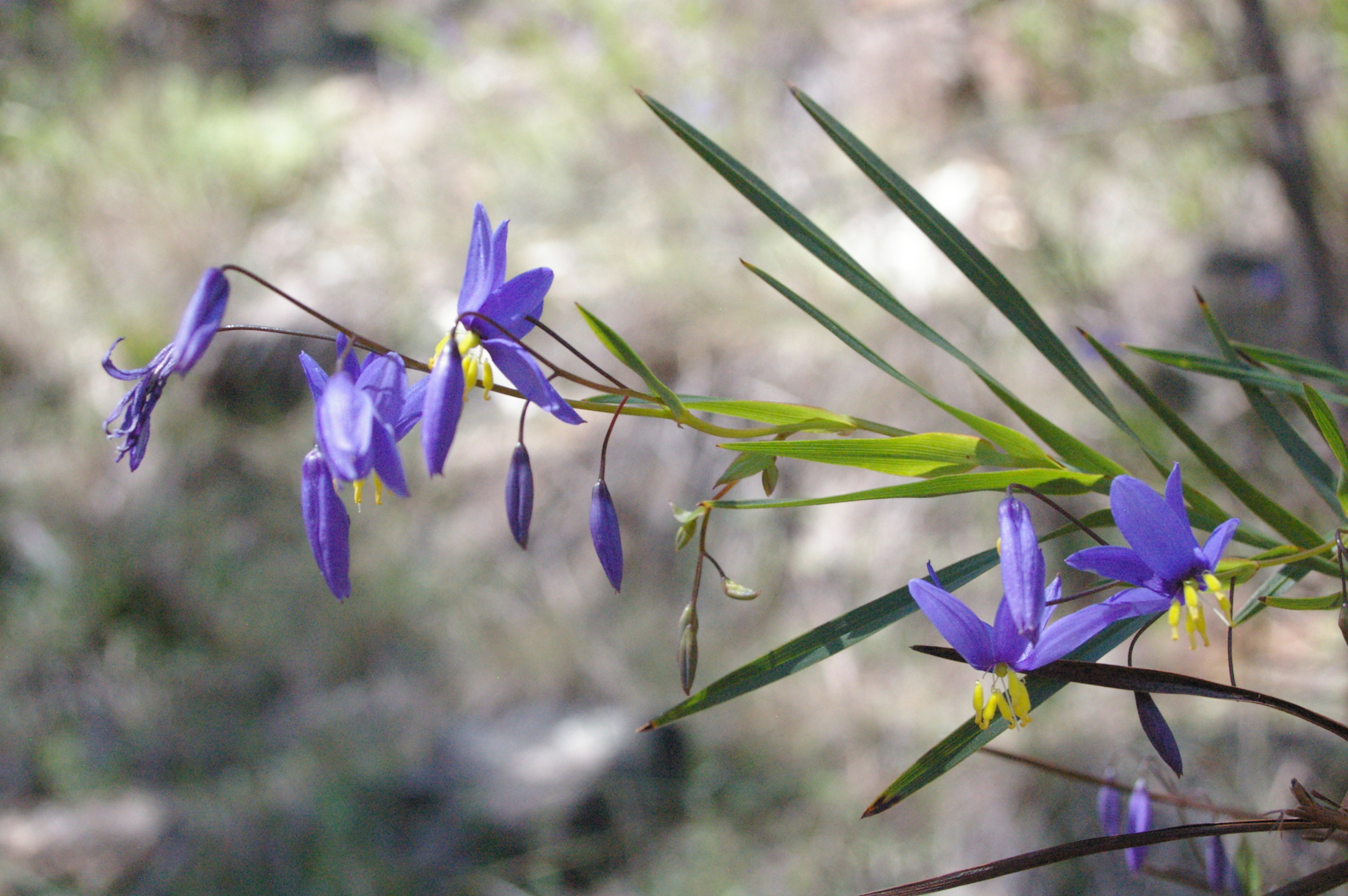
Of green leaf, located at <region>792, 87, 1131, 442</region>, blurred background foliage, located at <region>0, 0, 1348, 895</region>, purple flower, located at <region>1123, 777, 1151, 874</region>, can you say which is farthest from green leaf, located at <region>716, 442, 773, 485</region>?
blurred background foliage, located at <region>0, 0, 1348, 895</region>

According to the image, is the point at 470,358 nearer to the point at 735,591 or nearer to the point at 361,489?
the point at 361,489

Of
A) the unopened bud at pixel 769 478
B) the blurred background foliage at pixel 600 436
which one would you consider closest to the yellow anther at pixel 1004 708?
the unopened bud at pixel 769 478

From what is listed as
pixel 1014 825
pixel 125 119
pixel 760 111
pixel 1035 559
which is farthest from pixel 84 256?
pixel 1035 559

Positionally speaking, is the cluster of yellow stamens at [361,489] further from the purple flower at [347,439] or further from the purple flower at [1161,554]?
the purple flower at [1161,554]

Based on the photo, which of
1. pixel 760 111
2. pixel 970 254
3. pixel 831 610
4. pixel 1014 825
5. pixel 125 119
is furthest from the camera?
pixel 125 119

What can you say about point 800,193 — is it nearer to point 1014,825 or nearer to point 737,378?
point 737,378
